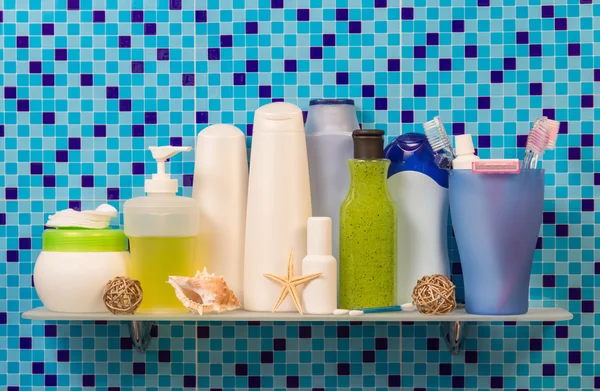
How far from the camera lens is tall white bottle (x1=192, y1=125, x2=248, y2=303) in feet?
4.00

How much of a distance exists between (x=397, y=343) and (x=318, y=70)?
0.47m

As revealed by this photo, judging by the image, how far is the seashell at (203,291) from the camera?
1127mm

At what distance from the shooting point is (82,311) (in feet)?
3.85

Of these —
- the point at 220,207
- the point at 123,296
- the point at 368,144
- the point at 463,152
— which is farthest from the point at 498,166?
the point at 123,296

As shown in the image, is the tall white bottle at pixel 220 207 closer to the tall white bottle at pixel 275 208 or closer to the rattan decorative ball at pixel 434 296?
the tall white bottle at pixel 275 208

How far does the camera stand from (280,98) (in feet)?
4.34

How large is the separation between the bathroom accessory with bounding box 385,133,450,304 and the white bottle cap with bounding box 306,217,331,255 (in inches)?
4.9

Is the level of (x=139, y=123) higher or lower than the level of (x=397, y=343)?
higher

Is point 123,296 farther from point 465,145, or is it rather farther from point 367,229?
point 465,145

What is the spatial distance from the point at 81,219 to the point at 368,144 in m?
0.44

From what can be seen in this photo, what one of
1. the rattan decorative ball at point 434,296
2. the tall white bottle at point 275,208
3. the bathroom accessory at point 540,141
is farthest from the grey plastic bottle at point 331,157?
the bathroom accessory at point 540,141

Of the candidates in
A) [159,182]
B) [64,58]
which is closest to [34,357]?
[159,182]

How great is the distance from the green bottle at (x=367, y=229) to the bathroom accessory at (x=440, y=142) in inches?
3.0

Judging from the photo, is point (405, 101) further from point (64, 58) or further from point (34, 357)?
point (34, 357)
